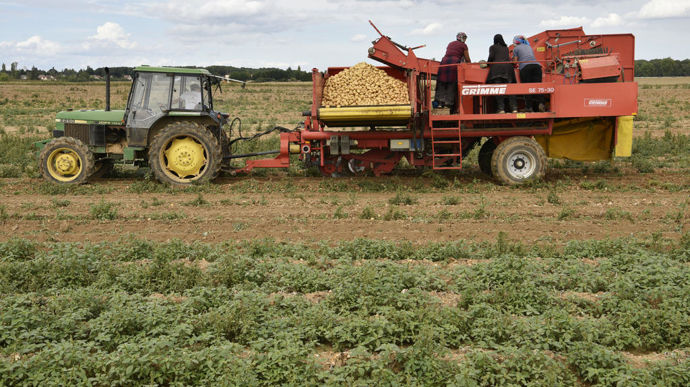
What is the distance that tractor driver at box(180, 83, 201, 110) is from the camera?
501 inches

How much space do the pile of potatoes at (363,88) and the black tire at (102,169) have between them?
5092 millimetres

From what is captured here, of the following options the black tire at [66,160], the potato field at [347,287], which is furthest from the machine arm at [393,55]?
the black tire at [66,160]

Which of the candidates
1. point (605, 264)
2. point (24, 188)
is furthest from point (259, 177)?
point (605, 264)

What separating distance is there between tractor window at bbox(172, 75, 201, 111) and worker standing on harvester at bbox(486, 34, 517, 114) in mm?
5759

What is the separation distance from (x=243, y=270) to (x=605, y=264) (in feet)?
13.4

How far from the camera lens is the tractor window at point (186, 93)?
498 inches

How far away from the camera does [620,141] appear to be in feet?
41.0

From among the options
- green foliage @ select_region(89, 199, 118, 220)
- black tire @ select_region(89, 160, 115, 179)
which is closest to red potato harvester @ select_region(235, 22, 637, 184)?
black tire @ select_region(89, 160, 115, 179)

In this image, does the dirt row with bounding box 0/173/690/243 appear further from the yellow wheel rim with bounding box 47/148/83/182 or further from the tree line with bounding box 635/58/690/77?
the tree line with bounding box 635/58/690/77

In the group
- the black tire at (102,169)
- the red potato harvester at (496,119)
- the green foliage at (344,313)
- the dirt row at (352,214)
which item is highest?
the red potato harvester at (496,119)

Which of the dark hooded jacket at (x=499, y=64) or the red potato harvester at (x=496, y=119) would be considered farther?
the dark hooded jacket at (x=499, y=64)

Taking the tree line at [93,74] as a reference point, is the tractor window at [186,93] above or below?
below

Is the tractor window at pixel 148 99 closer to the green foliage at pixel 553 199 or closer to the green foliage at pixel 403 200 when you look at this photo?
the green foliage at pixel 403 200

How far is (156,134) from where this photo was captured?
1271 centimetres
